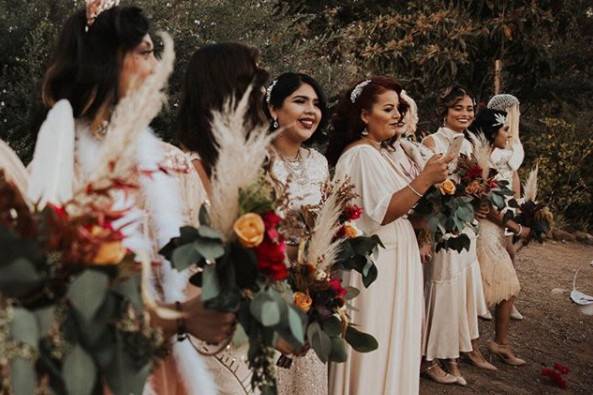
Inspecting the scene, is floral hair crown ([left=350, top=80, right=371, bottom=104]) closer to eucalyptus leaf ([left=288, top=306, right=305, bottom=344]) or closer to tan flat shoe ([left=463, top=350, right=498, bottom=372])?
eucalyptus leaf ([left=288, top=306, right=305, bottom=344])

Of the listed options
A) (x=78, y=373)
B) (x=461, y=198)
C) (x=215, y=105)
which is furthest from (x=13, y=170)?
(x=461, y=198)

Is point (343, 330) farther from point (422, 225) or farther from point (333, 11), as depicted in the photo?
point (333, 11)

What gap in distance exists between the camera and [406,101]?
445 centimetres

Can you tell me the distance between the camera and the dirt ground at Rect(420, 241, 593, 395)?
5570 millimetres

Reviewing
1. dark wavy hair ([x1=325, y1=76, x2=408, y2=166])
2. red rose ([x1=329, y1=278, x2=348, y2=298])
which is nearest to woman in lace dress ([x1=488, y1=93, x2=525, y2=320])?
dark wavy hair ([x1=325, y1=76, x2=408, y2=166])

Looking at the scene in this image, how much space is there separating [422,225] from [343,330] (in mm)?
1998

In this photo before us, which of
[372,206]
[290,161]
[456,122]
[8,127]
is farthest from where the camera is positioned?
[456,122]

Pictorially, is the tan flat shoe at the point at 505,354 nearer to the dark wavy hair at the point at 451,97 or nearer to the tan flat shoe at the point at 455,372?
the tan flat shoe at the point at 455,372

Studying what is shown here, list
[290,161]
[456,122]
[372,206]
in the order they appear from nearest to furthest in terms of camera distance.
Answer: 1. [290,161]
2. [372,206]
3. [456,122]

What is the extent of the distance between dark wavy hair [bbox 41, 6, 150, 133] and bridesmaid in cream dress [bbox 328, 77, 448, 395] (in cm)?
206

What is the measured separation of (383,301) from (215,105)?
1.80 m

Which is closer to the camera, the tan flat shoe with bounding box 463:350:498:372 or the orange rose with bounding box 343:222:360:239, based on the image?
the orange rose with bounding box 343:222:360:239

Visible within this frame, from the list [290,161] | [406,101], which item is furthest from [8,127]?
[406,101]

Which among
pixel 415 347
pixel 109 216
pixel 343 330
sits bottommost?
pixel 415 347
